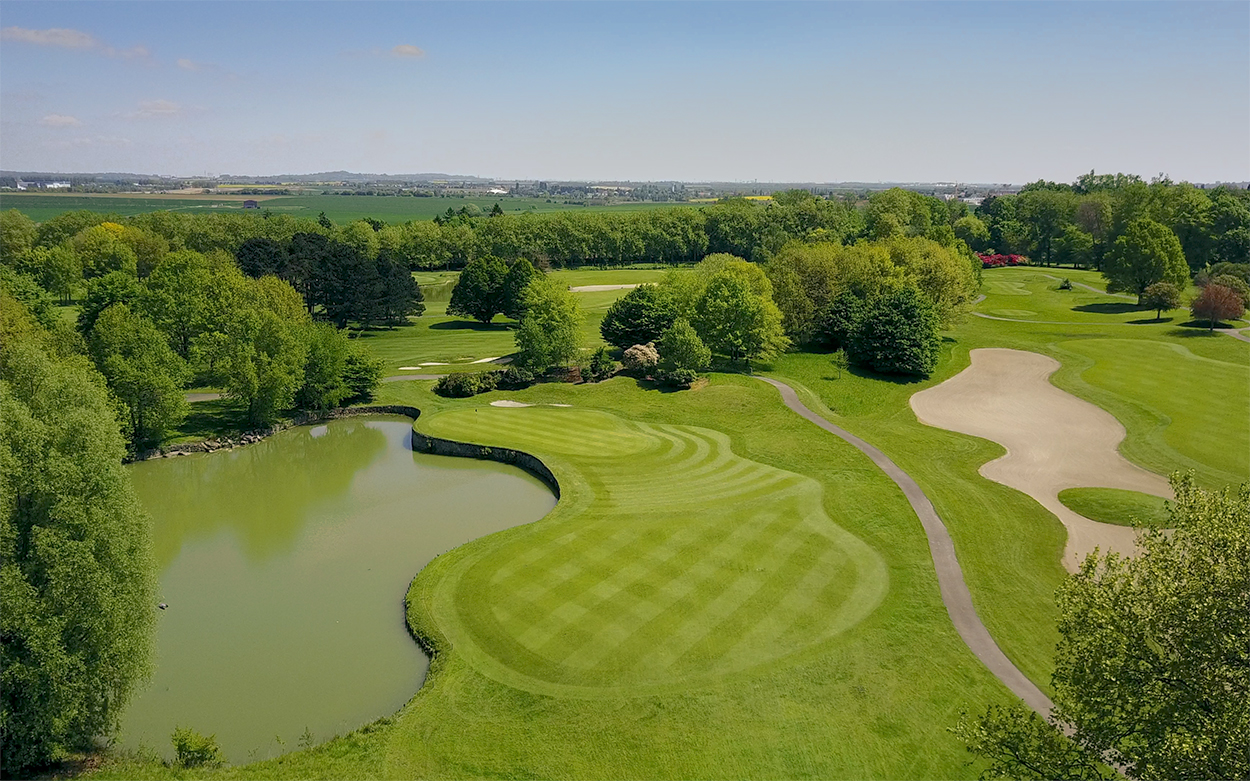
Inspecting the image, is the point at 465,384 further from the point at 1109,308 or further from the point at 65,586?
the point at 1109,308

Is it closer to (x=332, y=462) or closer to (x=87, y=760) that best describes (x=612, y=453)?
(x=332, y=462)

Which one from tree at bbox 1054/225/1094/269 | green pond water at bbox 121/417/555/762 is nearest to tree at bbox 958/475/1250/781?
green pond water at bbox 121/417/555/762

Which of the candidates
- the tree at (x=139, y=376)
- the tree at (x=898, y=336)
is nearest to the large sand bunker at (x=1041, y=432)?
the tree at (x=898, y=336)

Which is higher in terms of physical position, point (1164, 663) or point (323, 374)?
point (1164, 663)

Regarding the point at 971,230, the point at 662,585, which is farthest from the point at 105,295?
the point at 971,230

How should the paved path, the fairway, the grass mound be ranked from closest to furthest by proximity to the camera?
the paved path < the fairway < the grass mound

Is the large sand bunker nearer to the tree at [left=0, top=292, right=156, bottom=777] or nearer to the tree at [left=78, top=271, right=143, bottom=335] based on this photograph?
the tree at [left=0, top=292, right=156, bottom=777]

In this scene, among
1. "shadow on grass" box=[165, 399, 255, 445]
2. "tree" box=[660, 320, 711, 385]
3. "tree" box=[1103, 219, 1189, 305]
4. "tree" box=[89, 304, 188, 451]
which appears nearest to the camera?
"tree" box=[89, 304, 188, 451]
